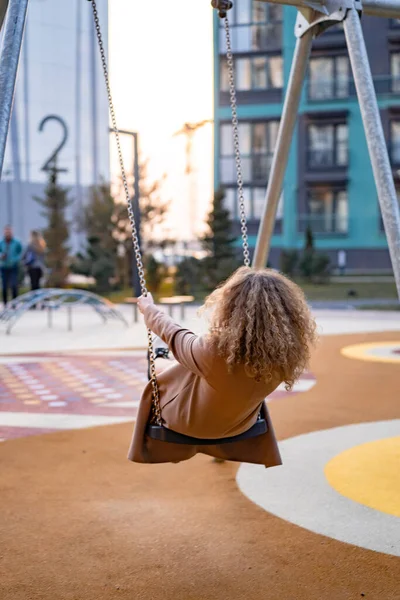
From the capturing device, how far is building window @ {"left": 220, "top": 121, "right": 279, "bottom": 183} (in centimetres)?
2659

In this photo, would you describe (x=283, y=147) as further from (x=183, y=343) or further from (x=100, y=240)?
(x=100, y=240)

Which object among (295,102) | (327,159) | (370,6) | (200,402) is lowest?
(200,402)

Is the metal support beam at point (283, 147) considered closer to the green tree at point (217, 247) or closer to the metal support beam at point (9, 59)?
the metal support beam at point (9, 59)

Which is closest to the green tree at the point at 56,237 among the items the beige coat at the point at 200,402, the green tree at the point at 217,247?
the green tree at the point at 217,247

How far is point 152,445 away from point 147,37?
42.6 ft

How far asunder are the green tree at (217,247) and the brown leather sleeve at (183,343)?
16.2m

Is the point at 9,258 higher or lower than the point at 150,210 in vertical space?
lower

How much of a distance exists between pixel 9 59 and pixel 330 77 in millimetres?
25010

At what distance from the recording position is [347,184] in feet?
88.5

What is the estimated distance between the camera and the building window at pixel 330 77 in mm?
26344

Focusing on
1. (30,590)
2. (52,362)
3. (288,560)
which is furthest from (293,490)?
(52,362)

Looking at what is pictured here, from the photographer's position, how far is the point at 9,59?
3041 millimetres

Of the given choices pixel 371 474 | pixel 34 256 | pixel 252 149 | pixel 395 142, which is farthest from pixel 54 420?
pixel 395 142

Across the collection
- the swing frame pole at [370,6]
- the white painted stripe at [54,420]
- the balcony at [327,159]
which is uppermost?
the balcony at [327,159]
